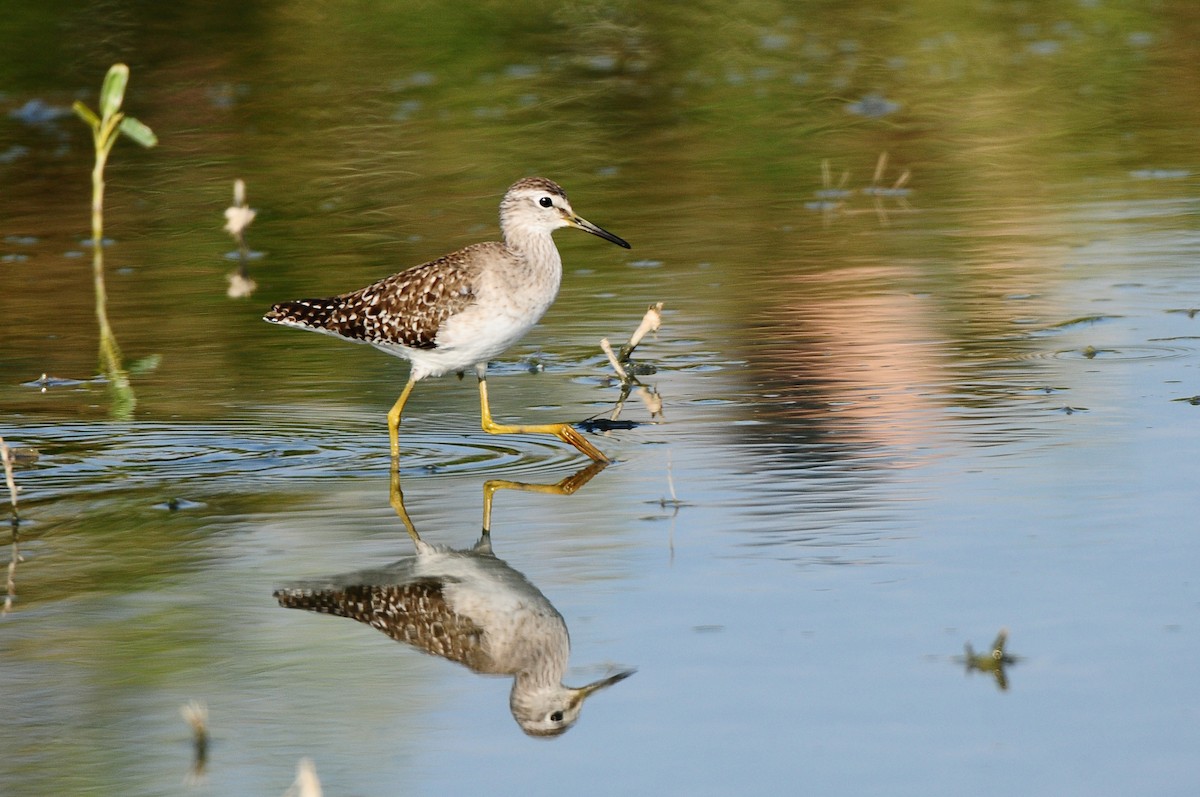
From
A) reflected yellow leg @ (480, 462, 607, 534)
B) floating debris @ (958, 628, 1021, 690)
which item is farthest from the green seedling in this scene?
floating debris @ (958, 628, 1021, 690)

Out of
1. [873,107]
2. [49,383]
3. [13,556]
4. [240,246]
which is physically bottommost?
[873,107]

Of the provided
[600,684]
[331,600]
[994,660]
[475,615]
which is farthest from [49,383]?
[994,660]

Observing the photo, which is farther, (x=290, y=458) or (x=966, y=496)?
(x=290, y=458)

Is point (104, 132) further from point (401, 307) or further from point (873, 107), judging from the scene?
point (873, 107)

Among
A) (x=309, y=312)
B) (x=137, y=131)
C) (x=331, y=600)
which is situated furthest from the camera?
(x=137, y=131)

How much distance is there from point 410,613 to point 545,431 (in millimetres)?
2563

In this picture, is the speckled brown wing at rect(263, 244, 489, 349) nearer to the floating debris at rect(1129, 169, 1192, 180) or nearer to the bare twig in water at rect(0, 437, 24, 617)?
the bare twig in water at rect(0, 437, 24, 617)

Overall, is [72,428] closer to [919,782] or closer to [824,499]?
[824,499]

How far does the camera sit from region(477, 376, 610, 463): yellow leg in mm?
8234

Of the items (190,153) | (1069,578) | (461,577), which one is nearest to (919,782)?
(1069,578)

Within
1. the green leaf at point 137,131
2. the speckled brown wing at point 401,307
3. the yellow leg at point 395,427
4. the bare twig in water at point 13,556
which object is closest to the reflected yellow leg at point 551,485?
the yellow leg at point 395,427

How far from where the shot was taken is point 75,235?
1492 centimetres

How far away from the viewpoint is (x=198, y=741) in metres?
5.11

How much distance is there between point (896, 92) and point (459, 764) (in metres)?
15.9
